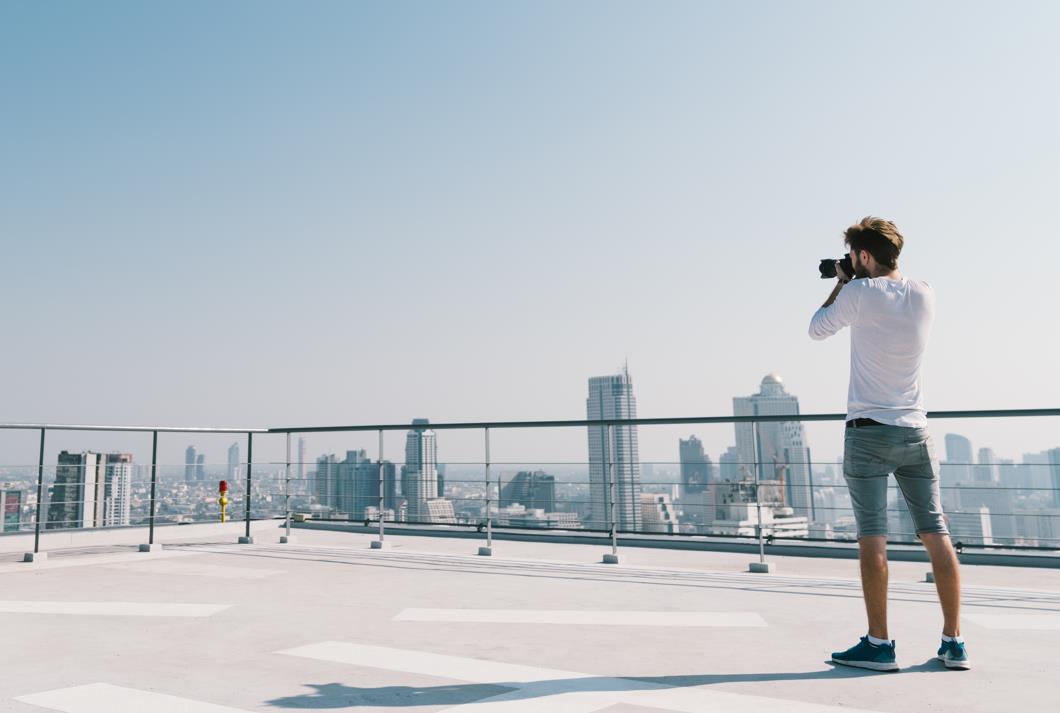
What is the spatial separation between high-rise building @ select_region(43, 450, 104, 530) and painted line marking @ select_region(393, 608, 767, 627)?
3.62m

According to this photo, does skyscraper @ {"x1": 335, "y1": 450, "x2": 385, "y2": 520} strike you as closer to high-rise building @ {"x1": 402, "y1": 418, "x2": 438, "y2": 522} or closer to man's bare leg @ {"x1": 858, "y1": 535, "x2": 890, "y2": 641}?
high-rise building @ {"x1": 402, "y1": 418, "x2": 438, "y2": 522}

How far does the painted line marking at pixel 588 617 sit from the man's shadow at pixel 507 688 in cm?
65

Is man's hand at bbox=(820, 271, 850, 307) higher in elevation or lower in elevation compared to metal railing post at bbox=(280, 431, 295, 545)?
higher

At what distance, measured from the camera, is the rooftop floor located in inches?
59.4

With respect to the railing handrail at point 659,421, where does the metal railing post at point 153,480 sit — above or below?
below

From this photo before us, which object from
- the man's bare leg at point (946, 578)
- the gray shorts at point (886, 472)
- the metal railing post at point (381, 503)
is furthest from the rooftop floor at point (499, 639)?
the metal railing post at point (381, 503)

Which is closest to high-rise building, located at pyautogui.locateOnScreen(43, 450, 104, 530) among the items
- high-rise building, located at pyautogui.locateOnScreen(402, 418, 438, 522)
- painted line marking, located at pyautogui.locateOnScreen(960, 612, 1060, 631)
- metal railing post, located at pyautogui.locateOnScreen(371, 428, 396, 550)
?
metal railing post, located at pyautogui.locateOnScreen(371, 428, 396, 550)

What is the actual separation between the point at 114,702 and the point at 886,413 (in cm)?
199

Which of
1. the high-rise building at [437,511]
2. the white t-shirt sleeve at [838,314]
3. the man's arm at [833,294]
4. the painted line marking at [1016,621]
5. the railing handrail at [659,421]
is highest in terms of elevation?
the man's arm at [833,294]

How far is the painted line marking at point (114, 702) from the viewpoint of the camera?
56.3 inches

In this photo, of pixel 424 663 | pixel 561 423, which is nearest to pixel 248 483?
pixel 561 423

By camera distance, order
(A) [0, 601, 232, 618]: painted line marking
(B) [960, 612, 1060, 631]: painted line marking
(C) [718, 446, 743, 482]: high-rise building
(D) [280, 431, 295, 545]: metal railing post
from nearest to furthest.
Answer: (B) [960, 612, 1060, 631]: painted line marking
(A) [0, 601, 232, 618]: painted line marking
(C) [718, 446, 743, 482]: high-rise building
(D) [280, 431, 295, 545]: metal railing post

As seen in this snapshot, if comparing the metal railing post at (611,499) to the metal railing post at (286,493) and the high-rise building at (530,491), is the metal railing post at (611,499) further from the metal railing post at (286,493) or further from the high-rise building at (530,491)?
the metal railing post at (286,493)

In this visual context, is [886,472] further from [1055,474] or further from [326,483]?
[326,483]
